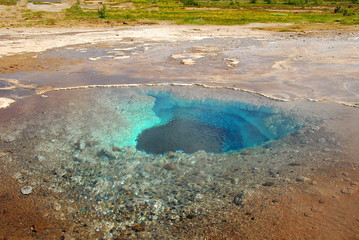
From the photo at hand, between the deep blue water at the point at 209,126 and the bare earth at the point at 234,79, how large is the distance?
0.90 meters

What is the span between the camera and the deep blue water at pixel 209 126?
5.49 metres

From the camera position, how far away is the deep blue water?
18.0ft

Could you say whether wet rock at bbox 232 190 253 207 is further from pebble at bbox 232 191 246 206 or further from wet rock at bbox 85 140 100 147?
wet rock at bbox 85 140 100 147

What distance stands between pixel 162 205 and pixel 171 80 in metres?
4.90

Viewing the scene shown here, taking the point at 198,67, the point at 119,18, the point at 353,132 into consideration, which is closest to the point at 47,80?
the point at 198,67

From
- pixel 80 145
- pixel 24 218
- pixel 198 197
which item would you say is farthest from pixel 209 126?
pixel 24 218

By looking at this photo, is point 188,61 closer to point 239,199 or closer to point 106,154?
point 106,154

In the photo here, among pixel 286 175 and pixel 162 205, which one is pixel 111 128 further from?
pixel 286 175

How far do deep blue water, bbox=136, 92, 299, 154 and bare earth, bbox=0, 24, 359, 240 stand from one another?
0.90 m

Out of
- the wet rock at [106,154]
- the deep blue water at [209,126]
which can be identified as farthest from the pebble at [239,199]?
the wet rock at [106,154]

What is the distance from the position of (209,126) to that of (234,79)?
2325 millimetres

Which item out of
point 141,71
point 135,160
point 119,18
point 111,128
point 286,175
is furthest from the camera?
point 119,18

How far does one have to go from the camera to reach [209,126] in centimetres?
626

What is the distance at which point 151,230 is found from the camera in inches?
124
